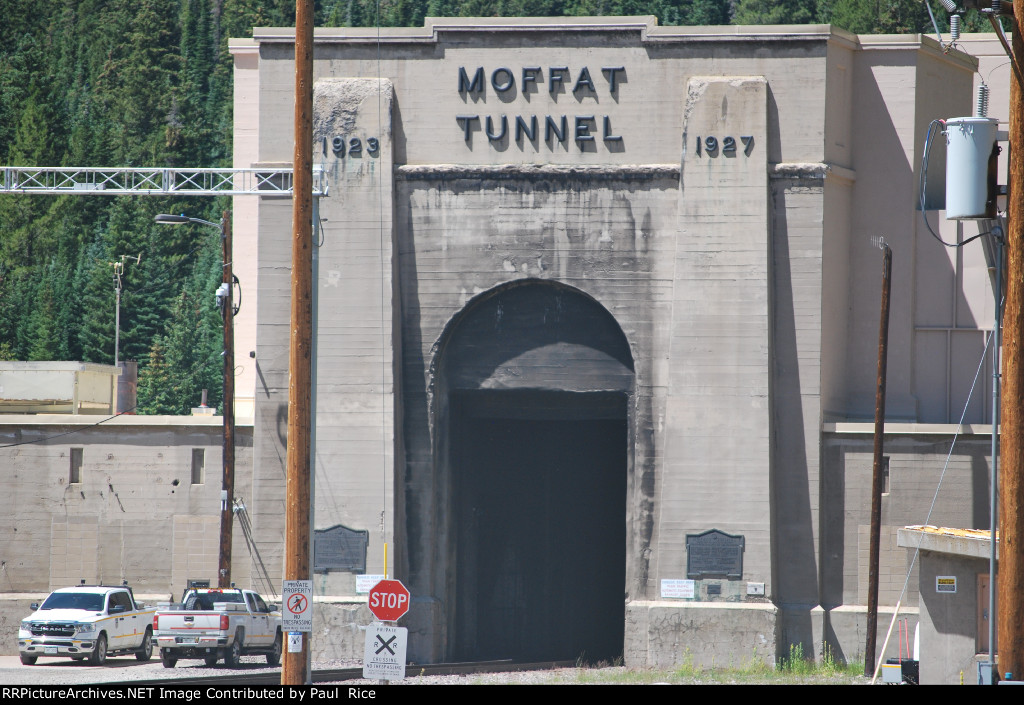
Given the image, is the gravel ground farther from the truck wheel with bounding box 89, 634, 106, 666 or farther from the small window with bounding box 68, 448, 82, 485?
the small window with bounding box 68, 448, 82, 485

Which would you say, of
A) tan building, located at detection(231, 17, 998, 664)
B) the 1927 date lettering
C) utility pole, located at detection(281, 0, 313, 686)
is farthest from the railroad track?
the 1927 date lettering

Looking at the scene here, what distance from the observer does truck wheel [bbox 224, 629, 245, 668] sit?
29.0 metres

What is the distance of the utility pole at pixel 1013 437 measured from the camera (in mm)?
15500

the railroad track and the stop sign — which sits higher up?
the stop sign

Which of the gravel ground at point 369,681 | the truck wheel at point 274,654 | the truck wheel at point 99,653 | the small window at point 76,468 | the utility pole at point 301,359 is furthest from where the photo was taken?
the small window at point 76,468

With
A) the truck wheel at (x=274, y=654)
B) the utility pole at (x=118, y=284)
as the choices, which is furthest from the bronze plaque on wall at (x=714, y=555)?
the utility pole at (x=118, y=284)

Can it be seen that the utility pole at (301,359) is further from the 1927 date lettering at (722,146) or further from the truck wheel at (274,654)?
the 1927 date lettering at (722,146)

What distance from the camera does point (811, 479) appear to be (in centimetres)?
3394

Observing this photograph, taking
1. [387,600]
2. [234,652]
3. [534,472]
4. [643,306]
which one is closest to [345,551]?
[234,652]

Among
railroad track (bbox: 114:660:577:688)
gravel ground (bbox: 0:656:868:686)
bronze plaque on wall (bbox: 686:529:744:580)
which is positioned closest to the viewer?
railroad track (bbox: 114:660:577:688)

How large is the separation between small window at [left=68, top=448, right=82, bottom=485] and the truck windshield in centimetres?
703

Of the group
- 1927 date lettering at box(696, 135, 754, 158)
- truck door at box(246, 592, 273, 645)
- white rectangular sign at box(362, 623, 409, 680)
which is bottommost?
truck door at box(246, 592, 273, 645)

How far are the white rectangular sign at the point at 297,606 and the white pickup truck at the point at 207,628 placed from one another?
1140cm

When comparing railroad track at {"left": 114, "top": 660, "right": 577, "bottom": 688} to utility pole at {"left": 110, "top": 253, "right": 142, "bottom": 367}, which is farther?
utility pole at {"left": 110, "top": 253, "right": 142, "bottom": 367}
